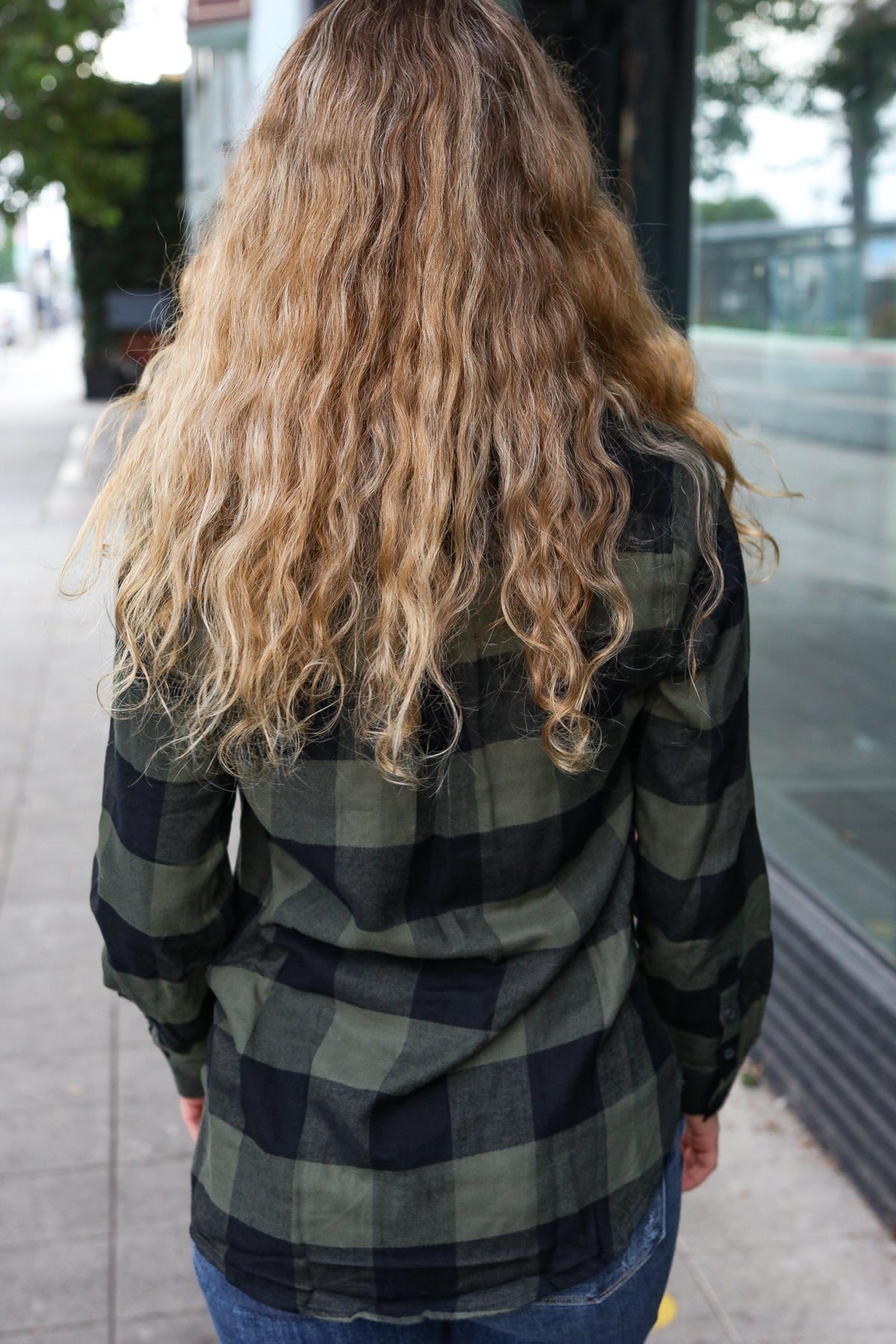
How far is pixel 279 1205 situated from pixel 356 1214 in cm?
8

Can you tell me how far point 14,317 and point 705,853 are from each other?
54.4 metres

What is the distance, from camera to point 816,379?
12.0 ft

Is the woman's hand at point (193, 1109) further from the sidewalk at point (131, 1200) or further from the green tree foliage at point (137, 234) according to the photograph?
the green tree foliage at point (137, 234)

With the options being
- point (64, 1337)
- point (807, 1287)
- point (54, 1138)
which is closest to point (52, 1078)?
point (54, 1138)

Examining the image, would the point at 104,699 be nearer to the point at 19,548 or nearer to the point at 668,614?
the point at 668,614

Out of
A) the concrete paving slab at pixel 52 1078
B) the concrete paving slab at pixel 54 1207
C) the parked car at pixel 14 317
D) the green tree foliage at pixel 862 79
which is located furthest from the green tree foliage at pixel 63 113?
the parked car at pixel 14 317

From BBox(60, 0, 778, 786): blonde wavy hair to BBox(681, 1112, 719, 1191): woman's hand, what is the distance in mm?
654

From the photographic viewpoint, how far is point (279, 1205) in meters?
1.29

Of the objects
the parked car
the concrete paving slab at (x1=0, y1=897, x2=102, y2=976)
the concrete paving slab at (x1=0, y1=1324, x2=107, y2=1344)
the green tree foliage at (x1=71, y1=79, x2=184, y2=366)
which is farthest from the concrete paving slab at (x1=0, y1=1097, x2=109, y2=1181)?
the parked car

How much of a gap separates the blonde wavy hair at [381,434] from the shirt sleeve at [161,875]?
2.5 inches

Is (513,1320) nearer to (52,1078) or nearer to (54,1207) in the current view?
(54,1207)

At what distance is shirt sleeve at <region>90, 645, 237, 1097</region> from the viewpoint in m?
1.31

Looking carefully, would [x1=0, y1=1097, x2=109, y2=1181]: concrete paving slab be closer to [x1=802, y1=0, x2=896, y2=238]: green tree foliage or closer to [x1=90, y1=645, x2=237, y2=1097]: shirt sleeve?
[x1=90, y1=645, x2=237, y2=1097]: shirt sleeve

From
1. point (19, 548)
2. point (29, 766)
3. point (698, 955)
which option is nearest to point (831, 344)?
point (698, 955)
